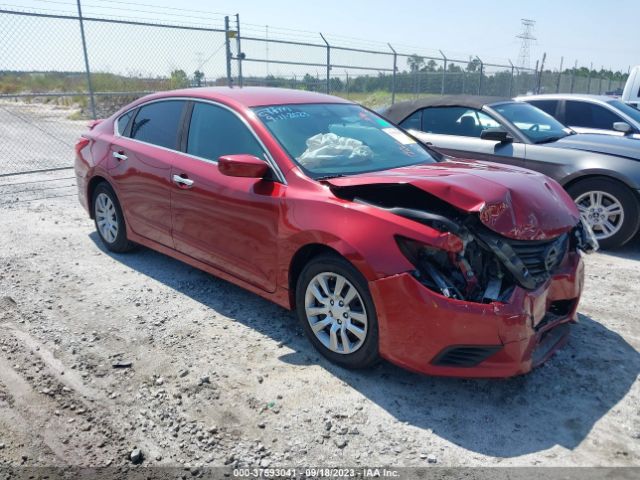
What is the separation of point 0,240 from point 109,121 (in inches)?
70.3

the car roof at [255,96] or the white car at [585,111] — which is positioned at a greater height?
the car roof at [255,96]

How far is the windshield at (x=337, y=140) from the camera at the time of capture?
3703 mm

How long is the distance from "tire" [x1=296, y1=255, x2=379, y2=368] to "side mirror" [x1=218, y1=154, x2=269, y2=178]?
72 centimetres

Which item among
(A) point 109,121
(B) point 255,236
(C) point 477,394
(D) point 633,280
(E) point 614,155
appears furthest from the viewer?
(E) point 614,155

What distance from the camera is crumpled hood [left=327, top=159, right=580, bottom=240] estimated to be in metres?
3.02

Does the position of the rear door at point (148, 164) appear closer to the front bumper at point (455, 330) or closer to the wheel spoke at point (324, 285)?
the wheel spoke at point (324, 285)

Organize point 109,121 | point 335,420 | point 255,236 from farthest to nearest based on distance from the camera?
point 109,121, point 255,236, point 335,420

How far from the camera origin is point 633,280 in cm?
493

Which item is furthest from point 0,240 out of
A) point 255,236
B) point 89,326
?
point 255,236

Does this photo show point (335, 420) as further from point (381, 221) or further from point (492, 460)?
point (381, 221)

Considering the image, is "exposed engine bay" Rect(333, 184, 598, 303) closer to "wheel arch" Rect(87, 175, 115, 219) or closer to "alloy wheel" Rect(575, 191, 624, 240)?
"alloy wheel" Rect(575, 191, 624, 240)

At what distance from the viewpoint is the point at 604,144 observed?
19.8 ft

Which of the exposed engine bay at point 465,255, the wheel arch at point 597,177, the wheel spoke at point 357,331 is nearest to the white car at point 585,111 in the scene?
the wheel arch at point 597,177

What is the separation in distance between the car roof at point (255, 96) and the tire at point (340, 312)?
1499 mm
